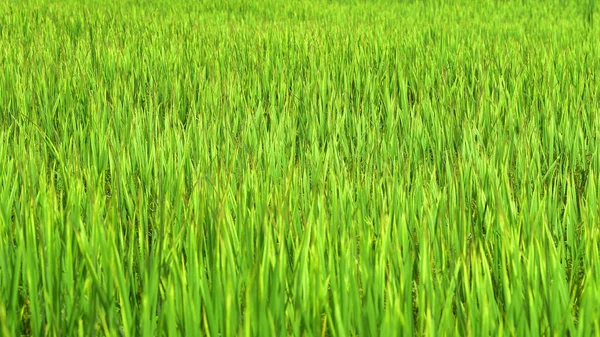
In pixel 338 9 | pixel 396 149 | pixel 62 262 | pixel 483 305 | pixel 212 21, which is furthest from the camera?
pixel 338 9

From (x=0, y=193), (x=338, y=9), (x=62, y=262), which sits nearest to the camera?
(x=62, y=262)

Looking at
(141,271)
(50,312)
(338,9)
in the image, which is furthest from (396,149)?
(338,9)

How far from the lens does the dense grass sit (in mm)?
1030

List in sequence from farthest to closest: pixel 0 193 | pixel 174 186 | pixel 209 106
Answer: pixel 209 106, pixel 174 186, pixel 0 193

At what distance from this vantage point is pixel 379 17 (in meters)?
5.29

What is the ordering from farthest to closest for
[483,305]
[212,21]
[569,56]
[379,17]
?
[379,17]
[212,21]
[569,56]
[483,305]

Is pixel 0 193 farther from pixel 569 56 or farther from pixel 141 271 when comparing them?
pixel 569 56

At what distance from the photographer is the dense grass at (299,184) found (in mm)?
1030

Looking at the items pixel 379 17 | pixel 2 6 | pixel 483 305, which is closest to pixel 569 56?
pixel 379 17

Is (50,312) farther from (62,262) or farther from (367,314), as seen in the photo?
(367,314)

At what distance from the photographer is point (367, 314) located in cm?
99

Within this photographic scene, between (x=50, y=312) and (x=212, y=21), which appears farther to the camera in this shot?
(x=212, y=21)

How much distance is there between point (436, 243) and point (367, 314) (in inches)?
12.6

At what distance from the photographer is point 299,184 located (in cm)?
164
